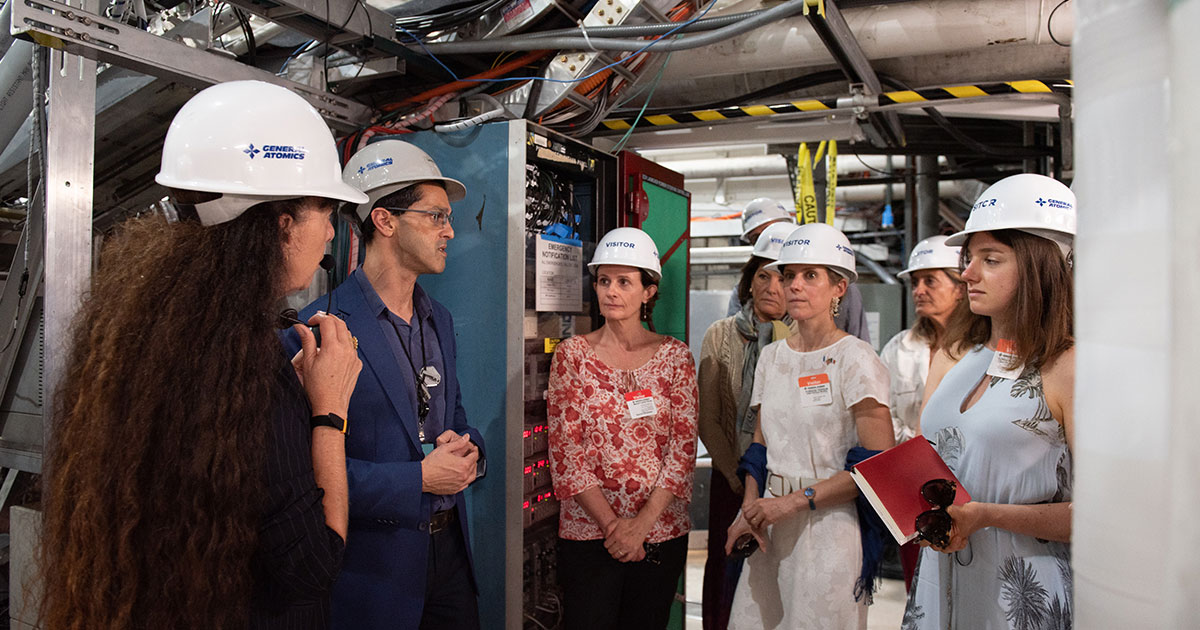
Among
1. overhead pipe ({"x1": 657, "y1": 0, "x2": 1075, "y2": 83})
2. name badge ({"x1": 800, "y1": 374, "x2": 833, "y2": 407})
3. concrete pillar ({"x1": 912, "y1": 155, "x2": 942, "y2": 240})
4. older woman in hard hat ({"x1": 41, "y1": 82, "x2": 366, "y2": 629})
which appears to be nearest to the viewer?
older woman in hard hat ({"x1": 41, "y1": 82, "x2": 366, "y2": 629})

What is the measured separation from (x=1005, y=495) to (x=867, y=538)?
0.78 m

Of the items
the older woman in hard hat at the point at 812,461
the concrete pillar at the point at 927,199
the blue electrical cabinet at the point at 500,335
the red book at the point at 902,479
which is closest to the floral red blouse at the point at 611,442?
the blue electrical cabinet at the point at 500,335

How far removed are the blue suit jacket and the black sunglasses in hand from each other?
114cm

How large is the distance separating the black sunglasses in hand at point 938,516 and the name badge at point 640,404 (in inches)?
44.0

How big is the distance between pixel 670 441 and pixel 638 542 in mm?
369

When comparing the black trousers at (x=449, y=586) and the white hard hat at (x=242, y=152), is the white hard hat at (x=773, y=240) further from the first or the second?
the white hard hat at (x=242, y=152)

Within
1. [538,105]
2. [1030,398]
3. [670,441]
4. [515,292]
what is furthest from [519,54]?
→ [1030,398]

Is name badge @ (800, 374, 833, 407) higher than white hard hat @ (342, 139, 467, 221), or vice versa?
white hard hat @ (342, 139, 467, 221)

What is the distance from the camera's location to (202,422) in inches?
44.6

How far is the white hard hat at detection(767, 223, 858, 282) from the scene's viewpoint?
265 centimetres

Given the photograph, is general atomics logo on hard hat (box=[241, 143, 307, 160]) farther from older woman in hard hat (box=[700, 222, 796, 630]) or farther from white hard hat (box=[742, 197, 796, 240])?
white hard hat (box=[742, 197, 796, 240])

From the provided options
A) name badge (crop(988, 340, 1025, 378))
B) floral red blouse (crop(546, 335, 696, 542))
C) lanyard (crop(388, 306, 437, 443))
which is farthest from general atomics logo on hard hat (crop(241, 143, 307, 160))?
name badge (crop(988, 340, 1025, 378))

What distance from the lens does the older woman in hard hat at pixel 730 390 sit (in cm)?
318

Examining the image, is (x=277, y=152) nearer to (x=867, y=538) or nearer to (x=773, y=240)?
(x=867, y=538)
